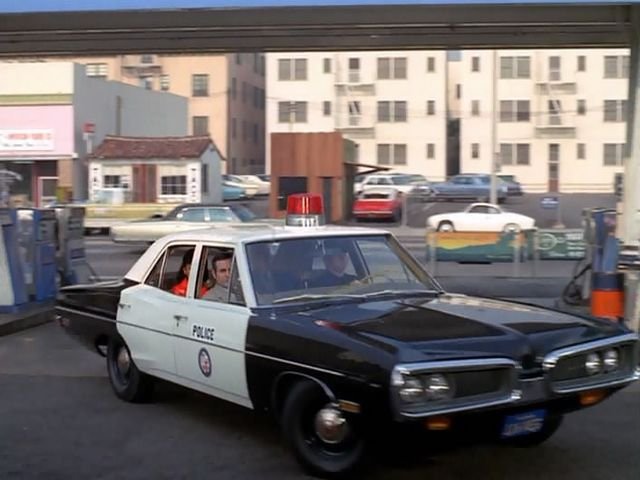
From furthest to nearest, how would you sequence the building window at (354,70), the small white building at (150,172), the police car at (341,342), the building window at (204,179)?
1. the building window at (354,70)
2. the building window at (204,179)
3. the small white building at (150,172)
4. the police car at (341,342)

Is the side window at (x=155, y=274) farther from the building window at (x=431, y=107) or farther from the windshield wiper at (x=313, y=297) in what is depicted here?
the building window at (x=431, y=107)

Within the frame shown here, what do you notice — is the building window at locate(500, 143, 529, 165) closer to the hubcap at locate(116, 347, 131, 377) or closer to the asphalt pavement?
the asphalt pavement

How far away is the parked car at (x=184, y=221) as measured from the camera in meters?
24.8

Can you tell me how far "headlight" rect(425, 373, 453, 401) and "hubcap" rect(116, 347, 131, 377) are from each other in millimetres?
3388

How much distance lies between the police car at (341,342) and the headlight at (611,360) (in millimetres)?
10

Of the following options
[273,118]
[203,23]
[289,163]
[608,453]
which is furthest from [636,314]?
[273,118]

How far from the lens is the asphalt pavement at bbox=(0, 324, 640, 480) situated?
595 cm

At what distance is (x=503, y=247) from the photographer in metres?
17.3

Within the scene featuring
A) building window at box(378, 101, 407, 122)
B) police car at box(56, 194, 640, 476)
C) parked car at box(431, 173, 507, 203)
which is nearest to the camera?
police car at box(56, 194, 640, 476)

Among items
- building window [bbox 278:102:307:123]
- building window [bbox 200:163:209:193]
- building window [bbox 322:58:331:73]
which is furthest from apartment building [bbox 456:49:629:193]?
building window [bbox 200:163:209:193]

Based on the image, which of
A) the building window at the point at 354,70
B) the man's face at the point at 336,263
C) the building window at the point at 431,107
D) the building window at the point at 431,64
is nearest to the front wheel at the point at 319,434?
the man's face at the point at 336,263

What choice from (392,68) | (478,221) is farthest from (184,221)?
(392,68)

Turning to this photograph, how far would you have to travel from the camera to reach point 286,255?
6602 mm

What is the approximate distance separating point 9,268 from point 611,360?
8.73 m
